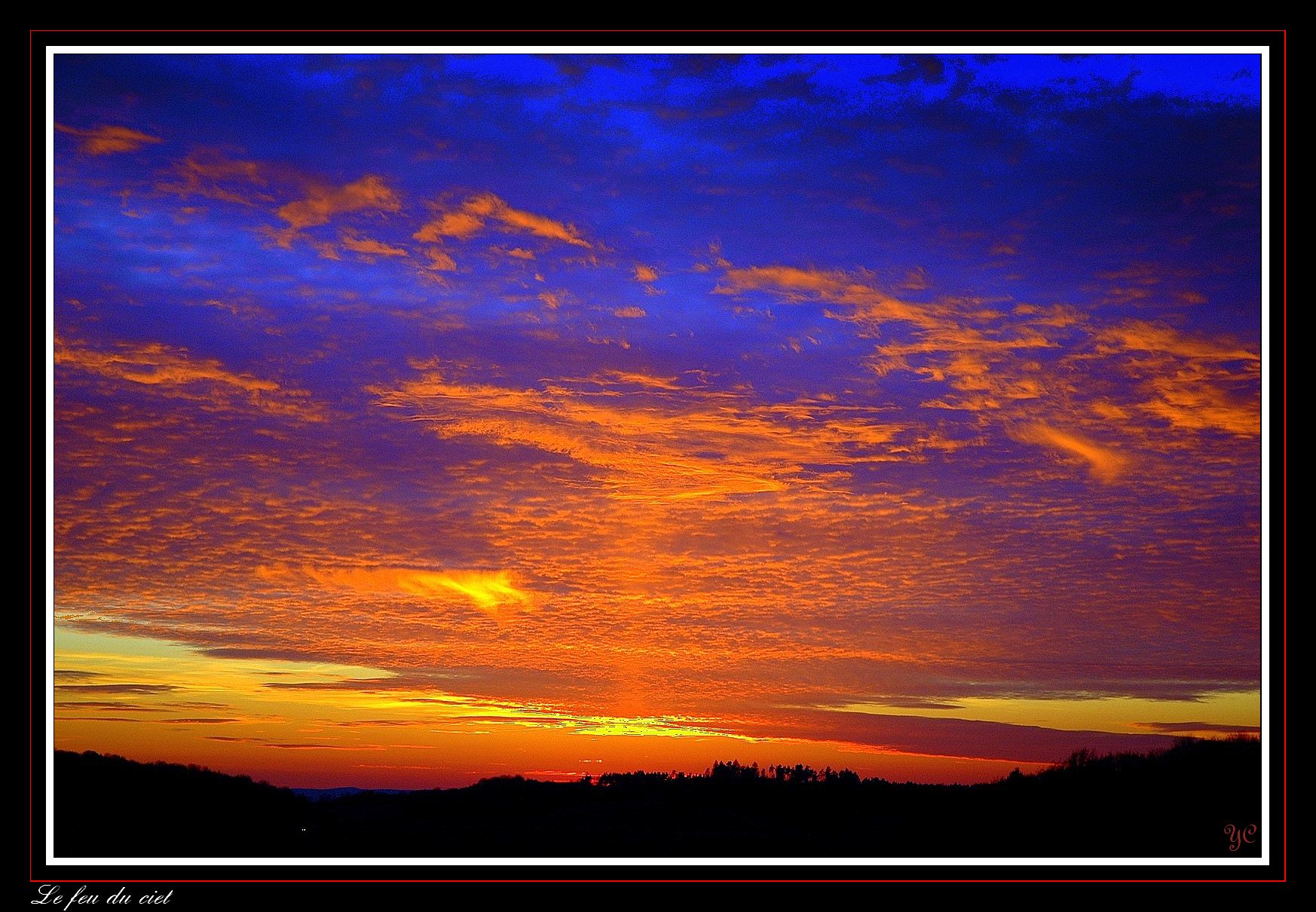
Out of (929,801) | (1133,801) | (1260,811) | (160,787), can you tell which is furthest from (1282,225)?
(160,787)

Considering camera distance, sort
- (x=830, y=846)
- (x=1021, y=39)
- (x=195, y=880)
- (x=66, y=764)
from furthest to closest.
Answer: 1. (x=66, y=764)
2. (x=830, y=846)
3. (x=195, y=880)
4. (x=1021, y=39)

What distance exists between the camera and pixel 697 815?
2030 cm

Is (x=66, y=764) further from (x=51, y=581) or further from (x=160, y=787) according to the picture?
(x=51, y=581)

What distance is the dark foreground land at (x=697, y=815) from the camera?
1819cm

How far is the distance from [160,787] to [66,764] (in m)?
1.63

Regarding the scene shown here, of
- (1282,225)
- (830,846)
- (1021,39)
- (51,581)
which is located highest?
(1021,39)

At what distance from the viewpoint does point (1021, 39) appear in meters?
15.0
